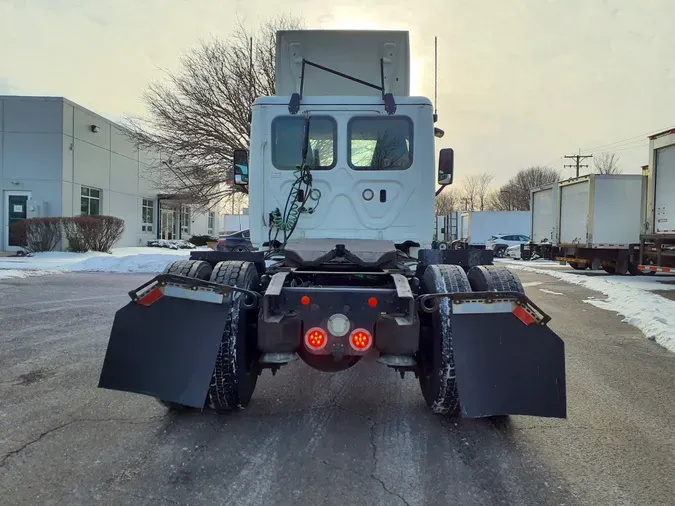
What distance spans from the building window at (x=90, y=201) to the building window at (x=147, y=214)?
4.84 meters

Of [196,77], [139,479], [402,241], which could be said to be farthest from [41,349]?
[196,77]

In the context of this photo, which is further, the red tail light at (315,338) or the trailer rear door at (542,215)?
the trailer rear door at (542,215)

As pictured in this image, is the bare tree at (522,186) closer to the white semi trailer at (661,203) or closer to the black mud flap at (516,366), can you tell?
the white semi trailer at (661,203)

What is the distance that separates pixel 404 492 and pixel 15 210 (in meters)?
26.5

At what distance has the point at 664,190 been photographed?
41.9 feet

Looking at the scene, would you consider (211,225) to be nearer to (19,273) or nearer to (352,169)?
(19,273)

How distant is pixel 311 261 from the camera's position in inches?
158

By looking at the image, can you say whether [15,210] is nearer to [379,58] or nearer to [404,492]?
[379,58]

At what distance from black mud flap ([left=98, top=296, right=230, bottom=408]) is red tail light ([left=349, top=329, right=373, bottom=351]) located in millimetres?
872

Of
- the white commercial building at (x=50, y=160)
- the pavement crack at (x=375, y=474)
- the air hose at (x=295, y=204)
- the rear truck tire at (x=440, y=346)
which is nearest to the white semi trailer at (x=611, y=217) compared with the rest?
the air hose at (x=295, y=204)

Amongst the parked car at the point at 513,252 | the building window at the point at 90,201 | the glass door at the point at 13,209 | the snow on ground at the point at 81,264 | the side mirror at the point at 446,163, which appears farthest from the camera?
the parked car at the point at 513,252

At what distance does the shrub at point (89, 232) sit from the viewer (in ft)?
70.2

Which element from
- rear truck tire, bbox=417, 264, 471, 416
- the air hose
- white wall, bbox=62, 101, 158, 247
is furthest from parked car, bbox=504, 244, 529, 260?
rear truck tire, bbox=417, 264, 471, 416

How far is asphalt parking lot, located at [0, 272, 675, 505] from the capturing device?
8.93 feet
